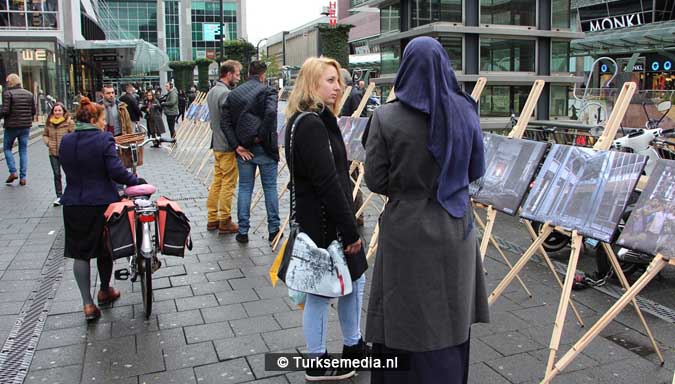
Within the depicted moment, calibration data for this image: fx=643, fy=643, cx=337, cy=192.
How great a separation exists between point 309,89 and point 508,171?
1.81 metres

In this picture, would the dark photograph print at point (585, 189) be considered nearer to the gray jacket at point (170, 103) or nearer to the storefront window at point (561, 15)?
the storefront window at point (561, 15)

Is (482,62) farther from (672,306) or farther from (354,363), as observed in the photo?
(354,363)

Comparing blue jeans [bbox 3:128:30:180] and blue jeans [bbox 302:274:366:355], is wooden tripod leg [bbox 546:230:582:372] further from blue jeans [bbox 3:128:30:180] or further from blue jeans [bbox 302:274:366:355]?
blue jeans [bbox 3:128:30:180]

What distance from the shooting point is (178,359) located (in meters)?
4.13

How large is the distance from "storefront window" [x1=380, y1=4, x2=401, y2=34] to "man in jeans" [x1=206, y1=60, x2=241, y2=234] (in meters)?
4.19

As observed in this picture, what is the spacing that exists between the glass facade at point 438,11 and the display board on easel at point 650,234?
21.5 ft

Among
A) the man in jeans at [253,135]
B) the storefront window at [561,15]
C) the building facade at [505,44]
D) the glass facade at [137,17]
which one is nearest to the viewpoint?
the man in jeans at [253,135]

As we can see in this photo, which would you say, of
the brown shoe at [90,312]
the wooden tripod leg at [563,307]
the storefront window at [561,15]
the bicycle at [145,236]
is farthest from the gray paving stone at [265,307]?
the storefront window at [561,15]

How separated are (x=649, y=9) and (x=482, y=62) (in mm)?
21920

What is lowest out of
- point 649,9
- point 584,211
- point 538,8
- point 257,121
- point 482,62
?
point 584,211

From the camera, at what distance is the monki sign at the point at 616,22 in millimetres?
28359

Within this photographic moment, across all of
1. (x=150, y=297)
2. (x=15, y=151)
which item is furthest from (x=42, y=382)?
(x=15, y=151)

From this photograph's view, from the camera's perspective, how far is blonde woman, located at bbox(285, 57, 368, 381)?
3416 mm

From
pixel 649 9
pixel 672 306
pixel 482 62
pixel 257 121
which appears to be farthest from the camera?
pixel 649 9
